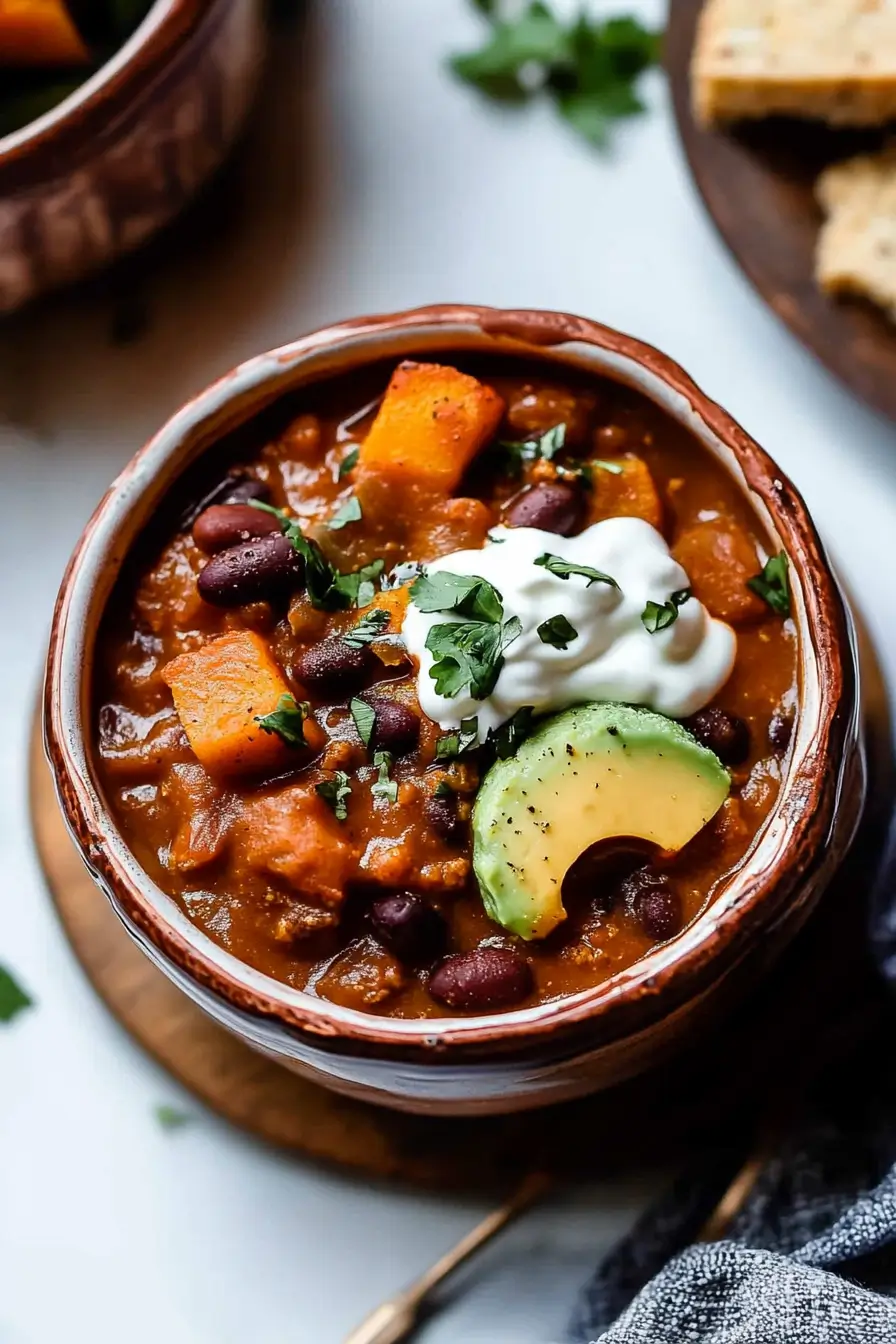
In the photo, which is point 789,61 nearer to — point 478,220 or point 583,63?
point 583,63

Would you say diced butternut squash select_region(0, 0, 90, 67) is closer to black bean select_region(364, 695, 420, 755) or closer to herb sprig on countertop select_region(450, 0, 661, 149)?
herb sprig on countertop select_region(450, 0, 661, 149)

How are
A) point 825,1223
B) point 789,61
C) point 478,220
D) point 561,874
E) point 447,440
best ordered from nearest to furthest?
point 561,874
point 447,440
point 825,1223
point 789,61
point 478,220

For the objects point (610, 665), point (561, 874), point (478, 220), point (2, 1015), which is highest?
point (478, 220)

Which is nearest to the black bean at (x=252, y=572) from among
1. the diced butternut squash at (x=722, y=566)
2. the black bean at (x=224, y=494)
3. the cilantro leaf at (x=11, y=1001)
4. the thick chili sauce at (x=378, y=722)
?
the thick chili sauce at (x=378, y=722)

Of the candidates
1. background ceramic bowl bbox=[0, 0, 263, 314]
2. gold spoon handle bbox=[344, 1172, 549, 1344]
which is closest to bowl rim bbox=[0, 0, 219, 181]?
background ceramic bowl bbox=[0, 0, 263, 314]

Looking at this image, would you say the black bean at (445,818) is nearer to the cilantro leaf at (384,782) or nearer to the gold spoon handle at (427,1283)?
the cilantro leaf at (384,782)

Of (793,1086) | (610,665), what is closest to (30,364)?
(610,665)

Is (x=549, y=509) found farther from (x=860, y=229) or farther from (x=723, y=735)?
(x=860, y=229)
